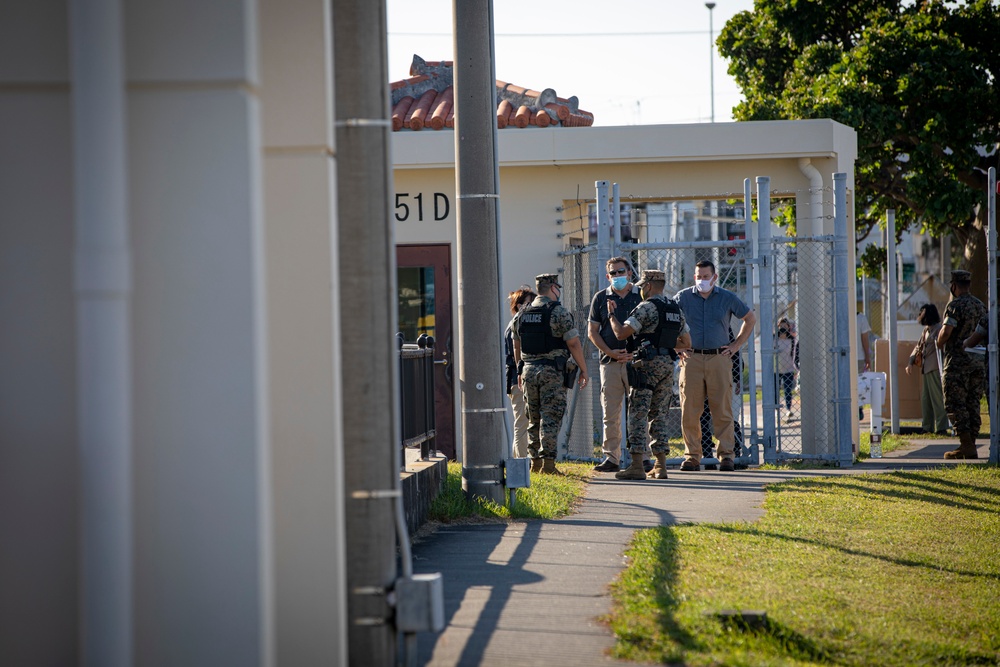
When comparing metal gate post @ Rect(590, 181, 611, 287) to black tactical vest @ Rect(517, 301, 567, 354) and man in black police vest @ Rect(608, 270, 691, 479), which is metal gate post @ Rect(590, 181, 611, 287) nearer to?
man in black police vest @ Rect(608, 270, 691, 479)

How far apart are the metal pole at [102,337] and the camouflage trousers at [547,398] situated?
27.0ft

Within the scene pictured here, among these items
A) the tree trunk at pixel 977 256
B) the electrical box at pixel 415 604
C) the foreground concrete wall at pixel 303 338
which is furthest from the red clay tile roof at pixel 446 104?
the electrical box at pixel 415 604

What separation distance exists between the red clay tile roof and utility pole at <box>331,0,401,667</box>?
34.7 feet

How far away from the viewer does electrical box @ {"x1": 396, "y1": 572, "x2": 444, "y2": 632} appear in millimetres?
4613

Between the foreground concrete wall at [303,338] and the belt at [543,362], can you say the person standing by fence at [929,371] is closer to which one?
the belt at [543,362]

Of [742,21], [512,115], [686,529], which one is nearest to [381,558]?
[686,529]

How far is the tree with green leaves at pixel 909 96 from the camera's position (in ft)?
66.8

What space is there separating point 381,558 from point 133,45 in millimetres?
2102

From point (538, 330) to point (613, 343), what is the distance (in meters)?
0.83

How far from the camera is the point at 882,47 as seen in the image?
20812 millimetres

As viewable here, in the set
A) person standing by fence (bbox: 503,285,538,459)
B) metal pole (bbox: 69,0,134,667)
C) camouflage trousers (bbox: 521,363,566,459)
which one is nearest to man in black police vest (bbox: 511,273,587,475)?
camouflage trousers (bbox: 521,363,566,459)

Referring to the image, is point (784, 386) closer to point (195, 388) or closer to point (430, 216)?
point (430, 216)

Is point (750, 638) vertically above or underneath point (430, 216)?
underneath

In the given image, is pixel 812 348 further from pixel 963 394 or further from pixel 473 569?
Result: pixel 473 569
